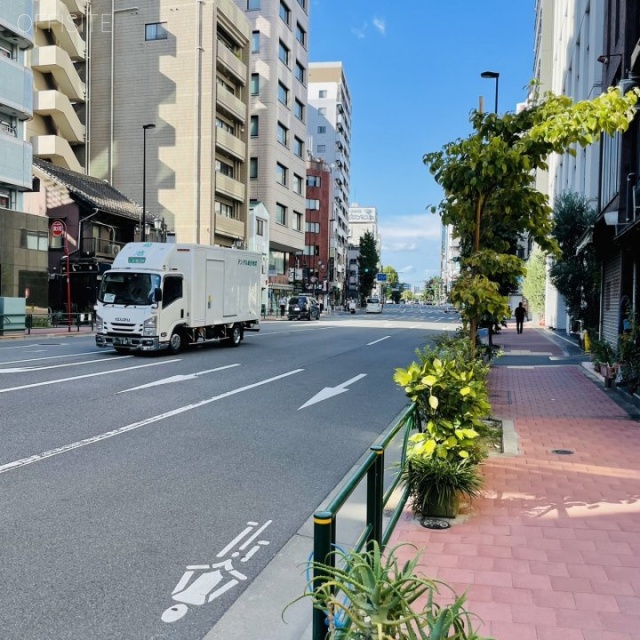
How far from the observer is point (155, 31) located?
154 feet

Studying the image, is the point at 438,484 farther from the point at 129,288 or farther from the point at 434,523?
the point at 129,288

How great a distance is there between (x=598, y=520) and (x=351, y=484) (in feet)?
10.1

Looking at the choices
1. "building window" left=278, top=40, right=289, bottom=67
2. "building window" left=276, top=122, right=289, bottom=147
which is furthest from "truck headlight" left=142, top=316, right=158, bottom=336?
"building window" left=278, top=40, right=289, bottom=67

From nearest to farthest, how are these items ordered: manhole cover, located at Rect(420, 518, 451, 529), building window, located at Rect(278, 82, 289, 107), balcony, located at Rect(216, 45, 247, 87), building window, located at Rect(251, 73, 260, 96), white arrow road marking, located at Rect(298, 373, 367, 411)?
manhole cover, located at Rect(420, 518, 451, 529) → white arrow road marking, located at Rect(298, 373, 367, 411) → balcony, located at Rect(216, 45, 247, 87) → building window, located at Rect(251, 73, 260, 96) → building window, located at Rect(278, 82, 289, 107)

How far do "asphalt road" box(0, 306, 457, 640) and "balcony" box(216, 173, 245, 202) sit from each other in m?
35.3

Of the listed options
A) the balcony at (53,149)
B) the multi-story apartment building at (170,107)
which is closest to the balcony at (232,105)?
the multi-story apartment building at (170,107)

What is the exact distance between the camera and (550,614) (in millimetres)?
3406

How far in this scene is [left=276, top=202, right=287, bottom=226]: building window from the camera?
5844 cm

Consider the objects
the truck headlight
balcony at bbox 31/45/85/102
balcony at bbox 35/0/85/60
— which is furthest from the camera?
balcony at bbox 35/0/85/60

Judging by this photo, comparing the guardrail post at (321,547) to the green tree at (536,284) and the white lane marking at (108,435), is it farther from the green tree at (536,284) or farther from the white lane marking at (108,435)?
the green tree at (536,284)

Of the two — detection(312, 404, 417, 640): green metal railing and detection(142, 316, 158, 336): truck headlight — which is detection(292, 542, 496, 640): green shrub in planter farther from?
detection(142, 316, 158, 336): truck headlight

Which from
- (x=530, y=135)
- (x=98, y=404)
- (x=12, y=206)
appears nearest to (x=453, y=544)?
(x=530, y=135)

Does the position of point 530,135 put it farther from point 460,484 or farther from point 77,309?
point 77,309

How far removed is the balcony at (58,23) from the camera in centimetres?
3800
